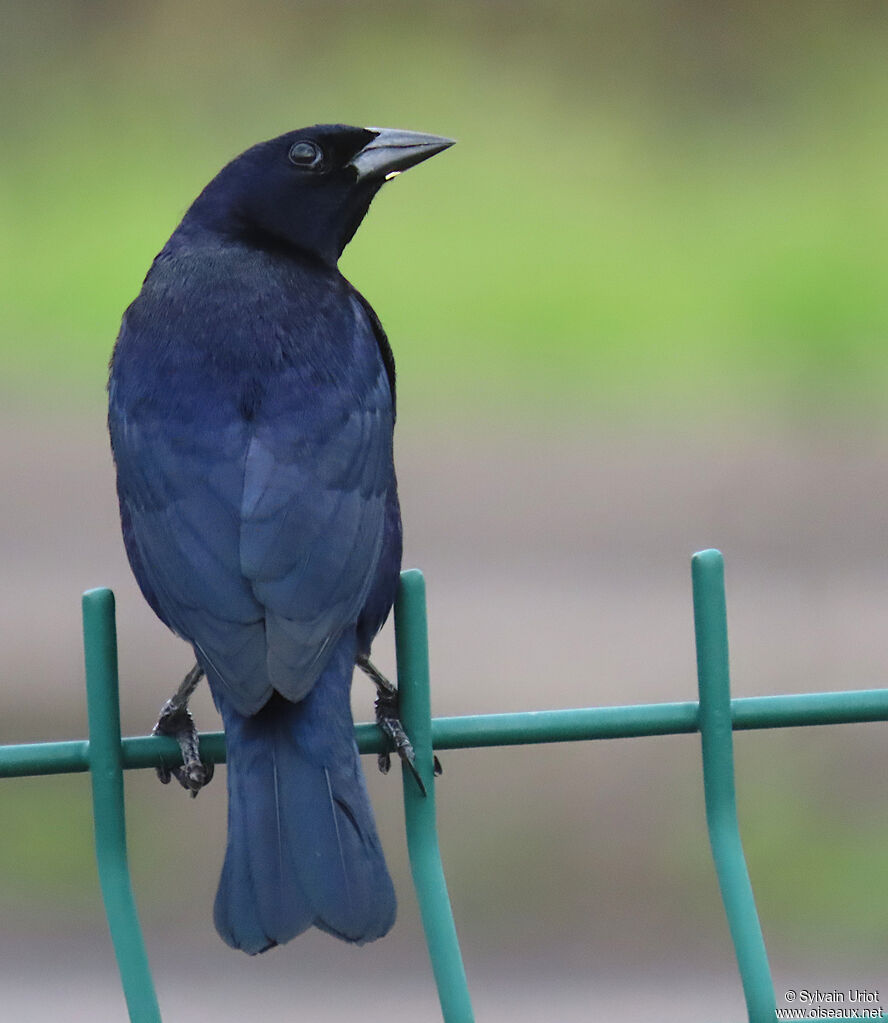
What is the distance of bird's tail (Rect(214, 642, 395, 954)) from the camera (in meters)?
2.23

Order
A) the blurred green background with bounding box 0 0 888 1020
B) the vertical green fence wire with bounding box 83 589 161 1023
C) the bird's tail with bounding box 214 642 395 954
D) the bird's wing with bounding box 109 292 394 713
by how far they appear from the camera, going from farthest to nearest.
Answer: the blurred green background with bounding box 0 0 888 1020
the bird's wing with bounding box 109 292 394 713
the bird's tail with bounding box 214 642 395 954
the vertical green fence wire with bounding box 83 589 161 1023

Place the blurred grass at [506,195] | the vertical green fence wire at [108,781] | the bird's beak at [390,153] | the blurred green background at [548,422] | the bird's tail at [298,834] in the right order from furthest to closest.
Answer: the blurred grass at [506,195], the blurred green background at [548,422], the bird's beak at [390,153], the bird's tail at [298,834], the vertical green fence wire at [108,781]

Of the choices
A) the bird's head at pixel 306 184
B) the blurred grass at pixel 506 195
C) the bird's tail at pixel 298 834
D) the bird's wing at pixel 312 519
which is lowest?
the bird's tail at pixel 298 834

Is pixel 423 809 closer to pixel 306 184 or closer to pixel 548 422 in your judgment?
pixel 306 184

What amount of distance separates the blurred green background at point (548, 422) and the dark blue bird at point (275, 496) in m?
2.60

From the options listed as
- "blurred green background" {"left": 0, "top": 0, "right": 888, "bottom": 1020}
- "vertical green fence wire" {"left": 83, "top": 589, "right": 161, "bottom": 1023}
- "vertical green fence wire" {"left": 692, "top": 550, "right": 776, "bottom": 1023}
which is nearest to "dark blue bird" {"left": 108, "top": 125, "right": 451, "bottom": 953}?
"vertical green fence wire" {"left": 83, "top": 589, "right": 161, "bottom": 1023}

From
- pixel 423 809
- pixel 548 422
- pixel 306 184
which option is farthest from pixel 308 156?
pixel 548 422

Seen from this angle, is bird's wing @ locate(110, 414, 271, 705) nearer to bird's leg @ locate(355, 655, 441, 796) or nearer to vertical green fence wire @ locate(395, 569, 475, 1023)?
bird's leg @ locate(355, 655, 441, 796)

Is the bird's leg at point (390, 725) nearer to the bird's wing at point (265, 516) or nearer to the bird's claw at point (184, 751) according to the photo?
the bird's wing at point (265, 516)

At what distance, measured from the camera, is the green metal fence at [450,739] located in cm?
204

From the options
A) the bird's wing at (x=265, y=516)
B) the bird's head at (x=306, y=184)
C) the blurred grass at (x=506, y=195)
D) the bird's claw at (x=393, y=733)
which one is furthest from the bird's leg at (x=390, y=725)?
the blurred grass at (x=506, y=195)

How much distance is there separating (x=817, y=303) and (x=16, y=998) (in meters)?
8.18

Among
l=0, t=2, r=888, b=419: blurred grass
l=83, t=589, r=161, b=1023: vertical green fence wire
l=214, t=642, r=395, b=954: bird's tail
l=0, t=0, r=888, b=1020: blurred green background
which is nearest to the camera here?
l=83, t=589, r=161, b=1023: vertical green fence wire

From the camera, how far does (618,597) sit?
891cm
